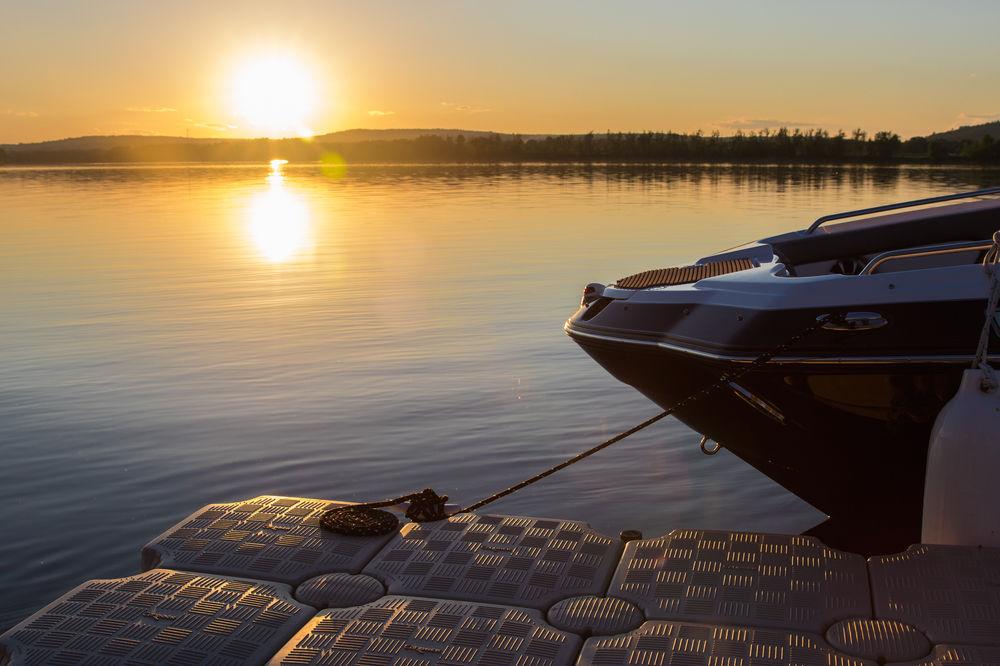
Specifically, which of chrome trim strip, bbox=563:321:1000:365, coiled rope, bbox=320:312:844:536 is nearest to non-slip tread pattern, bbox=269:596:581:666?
coiled rope, bbox=320:312:844:536

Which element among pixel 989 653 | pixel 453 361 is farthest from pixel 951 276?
pixel 453 361

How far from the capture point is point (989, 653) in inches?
135

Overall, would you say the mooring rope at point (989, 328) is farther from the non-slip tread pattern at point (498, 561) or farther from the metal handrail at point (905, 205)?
the non-slip tread pattern at point (498, 561)

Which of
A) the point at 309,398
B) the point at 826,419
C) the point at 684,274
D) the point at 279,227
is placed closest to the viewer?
the point at 826,419

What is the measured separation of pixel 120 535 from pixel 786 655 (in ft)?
15.5

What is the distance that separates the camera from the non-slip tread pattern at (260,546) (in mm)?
4305

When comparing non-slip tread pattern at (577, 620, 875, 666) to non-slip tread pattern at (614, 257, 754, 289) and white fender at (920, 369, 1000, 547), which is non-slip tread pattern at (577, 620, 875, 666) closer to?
white fender at (920, 369, 1000, 547)

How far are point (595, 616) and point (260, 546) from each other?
1.54m

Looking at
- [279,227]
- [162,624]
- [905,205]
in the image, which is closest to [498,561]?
[162,624]

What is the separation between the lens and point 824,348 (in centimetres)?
530

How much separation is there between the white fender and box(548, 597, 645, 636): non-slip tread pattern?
157 cm

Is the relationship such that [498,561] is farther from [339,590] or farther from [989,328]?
[989,328]

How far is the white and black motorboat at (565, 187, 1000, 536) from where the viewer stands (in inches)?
204

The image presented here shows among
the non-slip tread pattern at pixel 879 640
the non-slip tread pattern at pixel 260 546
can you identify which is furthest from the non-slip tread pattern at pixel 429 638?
the non-slip tread pattern at pixel 879 640
